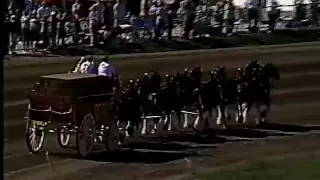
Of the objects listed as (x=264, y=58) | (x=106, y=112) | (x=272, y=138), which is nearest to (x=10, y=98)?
(x=106, y=112)

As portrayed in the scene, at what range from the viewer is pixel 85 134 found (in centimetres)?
1062

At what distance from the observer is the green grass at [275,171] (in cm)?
926

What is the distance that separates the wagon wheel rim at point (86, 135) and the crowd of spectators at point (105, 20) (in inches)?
105

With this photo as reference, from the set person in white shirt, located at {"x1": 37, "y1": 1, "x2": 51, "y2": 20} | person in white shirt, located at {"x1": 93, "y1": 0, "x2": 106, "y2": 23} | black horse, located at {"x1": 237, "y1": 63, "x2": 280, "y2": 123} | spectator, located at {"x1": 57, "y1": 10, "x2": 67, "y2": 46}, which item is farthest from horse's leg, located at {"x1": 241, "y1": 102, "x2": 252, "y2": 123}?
person in white shirt, located at {"x1": 37, "y1": 1, "x2": 51, "y2": 20}

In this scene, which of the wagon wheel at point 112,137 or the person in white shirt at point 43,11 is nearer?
the wagon wheel at point 112,137

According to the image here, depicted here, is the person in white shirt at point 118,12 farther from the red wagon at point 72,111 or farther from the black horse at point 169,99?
the red wagon at point 72,111

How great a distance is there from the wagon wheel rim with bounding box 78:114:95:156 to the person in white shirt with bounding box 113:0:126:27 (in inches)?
185

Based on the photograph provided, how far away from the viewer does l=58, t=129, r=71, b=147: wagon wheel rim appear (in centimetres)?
1065

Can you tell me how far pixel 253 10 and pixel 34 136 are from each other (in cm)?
797

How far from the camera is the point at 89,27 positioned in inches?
571

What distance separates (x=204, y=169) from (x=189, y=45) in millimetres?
6245

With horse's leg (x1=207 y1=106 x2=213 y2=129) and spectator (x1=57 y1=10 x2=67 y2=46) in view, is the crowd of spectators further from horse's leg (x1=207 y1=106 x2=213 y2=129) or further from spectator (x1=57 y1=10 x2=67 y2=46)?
horse's leg (x1=207 y1=106 x2=213 y2=129)

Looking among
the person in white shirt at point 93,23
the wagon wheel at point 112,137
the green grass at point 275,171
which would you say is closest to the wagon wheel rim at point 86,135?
the wagon wheel at point 112,137

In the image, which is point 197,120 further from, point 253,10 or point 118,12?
point 253,10
